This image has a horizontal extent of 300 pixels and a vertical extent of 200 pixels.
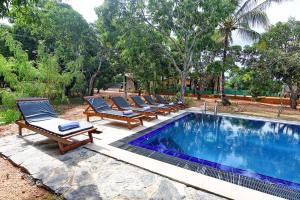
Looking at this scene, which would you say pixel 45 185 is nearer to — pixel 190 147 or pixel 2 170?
pixel 2 170

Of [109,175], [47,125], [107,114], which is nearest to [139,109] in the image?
[107,114]

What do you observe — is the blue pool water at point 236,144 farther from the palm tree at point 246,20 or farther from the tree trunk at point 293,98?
the tree trunk at point 293,98

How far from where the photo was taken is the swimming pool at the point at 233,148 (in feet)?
15.8

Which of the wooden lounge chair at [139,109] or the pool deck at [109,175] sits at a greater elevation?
the wooden lounge chair at [139,109]

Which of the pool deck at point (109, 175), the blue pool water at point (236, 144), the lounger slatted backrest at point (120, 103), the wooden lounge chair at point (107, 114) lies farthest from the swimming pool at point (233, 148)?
the lounger slatted backrest at point (120, 103)

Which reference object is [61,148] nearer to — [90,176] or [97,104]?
[90,176]

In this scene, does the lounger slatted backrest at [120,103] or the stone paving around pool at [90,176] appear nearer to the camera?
the stone paving around pool at [90,176]

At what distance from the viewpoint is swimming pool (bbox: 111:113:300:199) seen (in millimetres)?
4805

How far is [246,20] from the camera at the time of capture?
1609cm

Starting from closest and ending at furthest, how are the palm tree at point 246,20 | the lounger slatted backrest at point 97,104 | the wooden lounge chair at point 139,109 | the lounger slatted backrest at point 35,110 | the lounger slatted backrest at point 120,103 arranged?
the lounger slatted backrest at point 35,110 < the lounger slatted backrest at point 97,104 < the wooden lounge chair at point 139,109 < the lounger slatted backrest at point 120,103 < the palm tree at point 246,20

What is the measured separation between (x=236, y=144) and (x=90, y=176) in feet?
20.0

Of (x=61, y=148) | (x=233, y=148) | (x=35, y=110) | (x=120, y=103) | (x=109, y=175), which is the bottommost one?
(x=233, y=148)

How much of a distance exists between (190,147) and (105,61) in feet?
47.3

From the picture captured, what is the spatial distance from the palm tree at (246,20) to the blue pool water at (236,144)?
6940 mm
